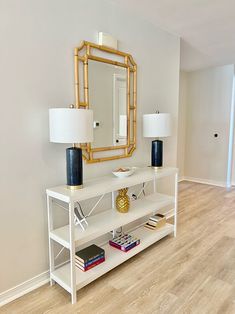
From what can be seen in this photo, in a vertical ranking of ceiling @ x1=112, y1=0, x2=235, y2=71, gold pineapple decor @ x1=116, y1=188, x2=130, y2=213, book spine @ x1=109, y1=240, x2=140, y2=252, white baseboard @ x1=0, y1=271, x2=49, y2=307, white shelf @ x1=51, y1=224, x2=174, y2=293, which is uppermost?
ceiling @ x1=112, y1=0, x2=235, y2=71

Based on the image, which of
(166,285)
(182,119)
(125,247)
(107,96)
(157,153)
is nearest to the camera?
(166,285)

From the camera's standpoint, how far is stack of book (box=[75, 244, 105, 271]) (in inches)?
73.8

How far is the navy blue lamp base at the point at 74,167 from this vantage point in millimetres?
1753

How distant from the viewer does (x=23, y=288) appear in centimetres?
179

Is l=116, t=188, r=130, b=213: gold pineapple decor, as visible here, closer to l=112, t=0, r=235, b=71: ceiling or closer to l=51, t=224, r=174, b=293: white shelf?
l=51, t=224, r=174, b=293: white shelf

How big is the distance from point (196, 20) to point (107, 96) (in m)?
1.37

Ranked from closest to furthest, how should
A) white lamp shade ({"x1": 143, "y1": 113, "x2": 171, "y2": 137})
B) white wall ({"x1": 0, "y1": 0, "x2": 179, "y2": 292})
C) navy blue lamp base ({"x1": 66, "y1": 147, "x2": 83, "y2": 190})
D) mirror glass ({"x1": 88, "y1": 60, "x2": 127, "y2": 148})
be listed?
white wall ({"x1": 0, "y1": 0, "x2": 179, "y2": 292}) → navy blue lamp base ({"x1": 66, "y1": 147, "x2": 83, "y2": 190}) → mirror glass ({"x1": 88, "y1": 60, "x2": 127, "y2": 148}) → white lamp shade ({"x1": 143, "y1": 113, "x2": 171, "y2": 137})

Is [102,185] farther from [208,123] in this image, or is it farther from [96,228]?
[208,123]

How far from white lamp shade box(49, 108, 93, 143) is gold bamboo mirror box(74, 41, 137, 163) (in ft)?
1.21

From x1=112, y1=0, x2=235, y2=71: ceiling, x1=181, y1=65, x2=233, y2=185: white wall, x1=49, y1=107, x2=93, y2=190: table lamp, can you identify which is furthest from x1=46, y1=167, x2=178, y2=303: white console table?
x1=181, y1=65, x2=233, y2=185: white wall

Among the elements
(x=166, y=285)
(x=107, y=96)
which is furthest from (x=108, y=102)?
(x=166, y=285)

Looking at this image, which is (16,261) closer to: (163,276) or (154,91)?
(163,276)

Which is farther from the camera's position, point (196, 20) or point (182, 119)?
point (182, 119)

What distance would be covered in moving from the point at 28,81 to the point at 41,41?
12.8 inches
